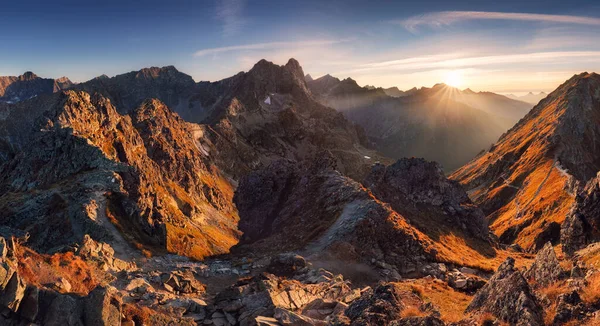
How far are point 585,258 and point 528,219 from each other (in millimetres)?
105956

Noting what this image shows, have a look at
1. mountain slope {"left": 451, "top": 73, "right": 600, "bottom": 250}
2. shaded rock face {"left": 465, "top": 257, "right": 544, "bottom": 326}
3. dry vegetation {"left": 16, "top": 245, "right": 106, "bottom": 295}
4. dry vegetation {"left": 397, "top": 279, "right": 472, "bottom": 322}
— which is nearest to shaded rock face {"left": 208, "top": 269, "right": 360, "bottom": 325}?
dry vegetation {"left": 397, "top": 279, "right": 472, "bottom": 322}

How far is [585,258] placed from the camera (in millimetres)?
28078

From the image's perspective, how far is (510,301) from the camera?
18.3m

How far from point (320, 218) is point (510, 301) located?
40.9 m

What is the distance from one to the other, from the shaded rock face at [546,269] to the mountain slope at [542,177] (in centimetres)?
8657

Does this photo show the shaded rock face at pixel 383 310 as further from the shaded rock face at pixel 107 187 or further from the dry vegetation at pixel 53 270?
the shaded rock face at pixel 107 187

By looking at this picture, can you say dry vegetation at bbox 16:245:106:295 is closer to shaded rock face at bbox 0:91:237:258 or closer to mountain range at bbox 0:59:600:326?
mountain range at bbox 0:59:600:326

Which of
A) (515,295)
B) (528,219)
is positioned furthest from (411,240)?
(528,219)

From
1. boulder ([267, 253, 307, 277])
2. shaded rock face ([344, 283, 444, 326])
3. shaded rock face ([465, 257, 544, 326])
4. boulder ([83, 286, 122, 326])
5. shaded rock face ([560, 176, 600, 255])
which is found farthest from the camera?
shaded rock face ([560, 176, 600, 255])

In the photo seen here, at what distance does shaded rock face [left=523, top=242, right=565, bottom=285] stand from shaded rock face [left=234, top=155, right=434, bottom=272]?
21.7 metres

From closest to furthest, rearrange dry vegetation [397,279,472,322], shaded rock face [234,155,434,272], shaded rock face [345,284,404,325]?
1. shaded rock face [345,284,404,325]
2. dry vegetation [397,279,472,322]
3. shaded rock face [234,155,434,272]

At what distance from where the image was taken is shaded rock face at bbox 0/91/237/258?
72.4 m

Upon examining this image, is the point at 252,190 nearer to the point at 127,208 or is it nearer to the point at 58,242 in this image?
the point at 127,208

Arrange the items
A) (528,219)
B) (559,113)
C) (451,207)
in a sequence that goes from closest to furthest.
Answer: (451,207), (528,219), (559,113)
